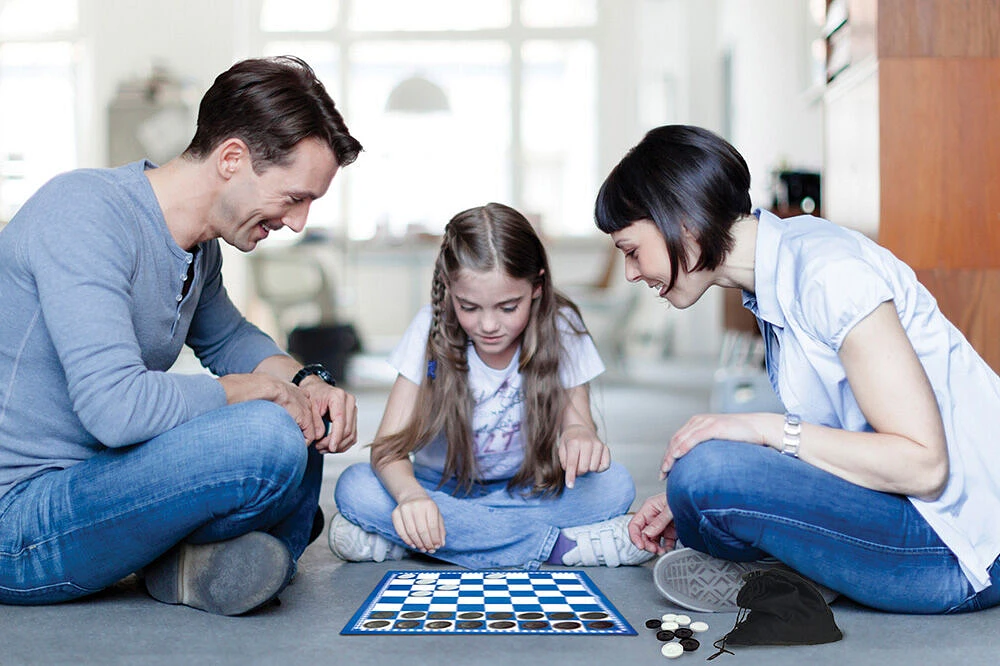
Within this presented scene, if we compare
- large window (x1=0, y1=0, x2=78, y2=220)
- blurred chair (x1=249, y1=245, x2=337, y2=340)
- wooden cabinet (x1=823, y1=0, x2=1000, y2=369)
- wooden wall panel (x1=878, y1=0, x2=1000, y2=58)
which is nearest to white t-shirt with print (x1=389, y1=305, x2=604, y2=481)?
wooden cabinet (x1=823, y1=0, x2=1000, y2=369)

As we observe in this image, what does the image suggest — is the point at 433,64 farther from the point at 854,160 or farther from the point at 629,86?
the point at 854,160

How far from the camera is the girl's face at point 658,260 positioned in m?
1.61

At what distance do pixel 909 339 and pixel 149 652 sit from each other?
1.13m

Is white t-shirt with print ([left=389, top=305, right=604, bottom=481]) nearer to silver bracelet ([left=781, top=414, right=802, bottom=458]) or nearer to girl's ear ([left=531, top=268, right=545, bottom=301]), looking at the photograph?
girl's ear ([left=531, top=268, right=545, bottom=301])

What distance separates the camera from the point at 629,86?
8750 mm

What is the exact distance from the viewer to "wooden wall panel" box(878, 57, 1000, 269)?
8.29 feet

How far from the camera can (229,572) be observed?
1.61 meters

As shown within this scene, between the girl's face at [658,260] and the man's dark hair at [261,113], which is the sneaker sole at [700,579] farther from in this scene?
the man's dark hair at [261,113]

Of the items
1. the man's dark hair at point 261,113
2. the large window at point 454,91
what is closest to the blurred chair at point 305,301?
the large window at point 454,91

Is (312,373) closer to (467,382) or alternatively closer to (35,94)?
(467,382)

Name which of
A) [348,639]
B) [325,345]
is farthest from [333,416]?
[325,345]

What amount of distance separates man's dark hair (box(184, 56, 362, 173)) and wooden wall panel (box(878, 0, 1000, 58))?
60.0 inches

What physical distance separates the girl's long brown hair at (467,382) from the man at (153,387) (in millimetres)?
315

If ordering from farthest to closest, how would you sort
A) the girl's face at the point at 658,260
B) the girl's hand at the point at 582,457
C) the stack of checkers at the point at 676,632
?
the girl's hand at the point at 582,457
the girl's face at the point at 658,260
the stack of checkers at the point at 676,632
